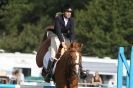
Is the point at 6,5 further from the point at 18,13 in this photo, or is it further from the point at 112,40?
the point at 112,40

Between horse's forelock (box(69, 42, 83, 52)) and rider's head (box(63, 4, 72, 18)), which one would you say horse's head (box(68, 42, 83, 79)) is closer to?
horse's forelock (box(69, 42, 83, 52))

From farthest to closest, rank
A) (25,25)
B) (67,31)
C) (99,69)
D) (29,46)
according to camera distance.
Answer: (25,25) → (29,46) → (99,69) → (67,31)

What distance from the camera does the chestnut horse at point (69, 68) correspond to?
32.7 feet

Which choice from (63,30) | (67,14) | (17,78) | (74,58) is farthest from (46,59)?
(17,78)

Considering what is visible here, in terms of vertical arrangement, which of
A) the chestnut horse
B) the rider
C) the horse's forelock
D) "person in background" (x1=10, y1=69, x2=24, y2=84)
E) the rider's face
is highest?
the rider's face

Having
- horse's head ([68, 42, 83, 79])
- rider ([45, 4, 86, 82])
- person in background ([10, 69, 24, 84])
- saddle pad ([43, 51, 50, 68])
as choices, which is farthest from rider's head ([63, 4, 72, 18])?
person in background ([10, 69, 24, 84])

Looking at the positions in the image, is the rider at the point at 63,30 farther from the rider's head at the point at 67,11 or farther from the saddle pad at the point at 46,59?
the saddle pad at the point at 46,59

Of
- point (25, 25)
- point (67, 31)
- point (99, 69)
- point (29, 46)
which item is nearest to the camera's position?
point (67, 31)

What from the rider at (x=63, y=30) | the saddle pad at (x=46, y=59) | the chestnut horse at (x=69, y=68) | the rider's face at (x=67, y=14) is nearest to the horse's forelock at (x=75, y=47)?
the chestnut horse at (x=69, y=68)

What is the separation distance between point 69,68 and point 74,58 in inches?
12.5

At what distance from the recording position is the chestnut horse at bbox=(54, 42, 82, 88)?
9.98m

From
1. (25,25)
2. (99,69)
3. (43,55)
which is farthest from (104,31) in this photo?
(43,55)

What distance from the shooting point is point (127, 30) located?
45.1 meters

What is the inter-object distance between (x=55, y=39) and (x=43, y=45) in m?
0.48
